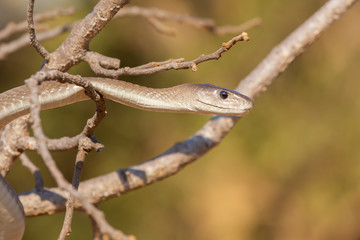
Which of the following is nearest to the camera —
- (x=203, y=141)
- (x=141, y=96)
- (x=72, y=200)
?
(x=72, y=200)

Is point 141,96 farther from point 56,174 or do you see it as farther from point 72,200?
point 56,174

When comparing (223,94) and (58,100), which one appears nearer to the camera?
(58,100)

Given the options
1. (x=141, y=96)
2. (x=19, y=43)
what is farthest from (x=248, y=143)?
(x=141, y=96)

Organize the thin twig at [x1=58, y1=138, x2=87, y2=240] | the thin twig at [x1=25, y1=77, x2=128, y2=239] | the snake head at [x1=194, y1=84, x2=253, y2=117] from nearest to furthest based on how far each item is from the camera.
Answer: the thin twig at [x1=25, y1=77, x2=128, y2=239] < the thin twig at [x1=58, y1=138, x2=87, y2=240] < the snake head at [x1=194, y1=84, x2=253, y2=117]

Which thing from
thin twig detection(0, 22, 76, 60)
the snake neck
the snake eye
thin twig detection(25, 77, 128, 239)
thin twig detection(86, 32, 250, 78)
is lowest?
thin twig detection(25, 77, 128, 239)

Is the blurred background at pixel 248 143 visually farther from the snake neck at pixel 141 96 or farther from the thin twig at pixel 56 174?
the thin twig at pixel 56 174

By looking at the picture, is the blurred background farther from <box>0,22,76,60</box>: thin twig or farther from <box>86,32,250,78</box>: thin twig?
<box>86,32,250,78</box>: thin twig

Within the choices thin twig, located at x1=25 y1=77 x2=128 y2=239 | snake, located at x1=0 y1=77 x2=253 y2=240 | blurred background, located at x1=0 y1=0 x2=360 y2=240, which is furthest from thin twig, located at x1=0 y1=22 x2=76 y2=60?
blurred background, located at x1=0 y1=0 x2=360 y2=240

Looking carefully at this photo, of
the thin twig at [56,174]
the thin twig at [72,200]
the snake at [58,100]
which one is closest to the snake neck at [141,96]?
the snake at [58,100]
